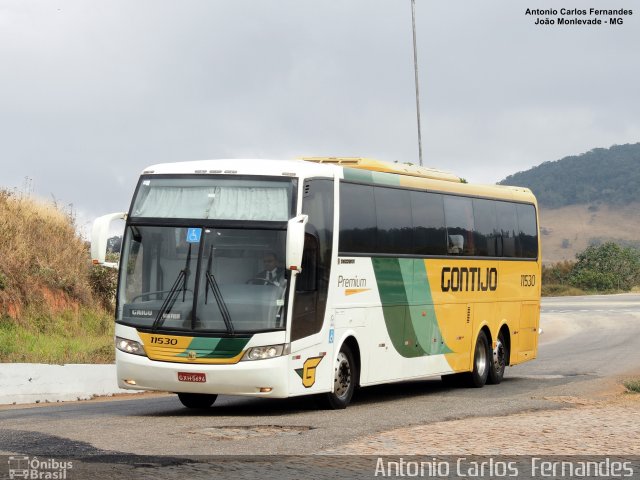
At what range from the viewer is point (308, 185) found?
16.7 meters

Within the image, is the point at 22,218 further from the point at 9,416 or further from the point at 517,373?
the point at 9,416

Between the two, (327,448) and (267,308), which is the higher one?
(267,308)

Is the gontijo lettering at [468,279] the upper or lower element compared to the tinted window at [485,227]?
lower

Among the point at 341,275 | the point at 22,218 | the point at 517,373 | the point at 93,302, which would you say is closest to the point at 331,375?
the point at 341,275

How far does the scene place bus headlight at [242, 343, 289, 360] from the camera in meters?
15.7

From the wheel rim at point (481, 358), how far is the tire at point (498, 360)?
0.33 metres

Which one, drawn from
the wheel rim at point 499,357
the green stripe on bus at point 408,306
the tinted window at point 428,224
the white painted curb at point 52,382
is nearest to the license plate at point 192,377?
the green stripe on bus at point 408,306

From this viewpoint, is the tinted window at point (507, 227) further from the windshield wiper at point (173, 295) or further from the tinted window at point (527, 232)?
the windshield wiper at point (173, 295)

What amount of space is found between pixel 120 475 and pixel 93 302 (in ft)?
73.8

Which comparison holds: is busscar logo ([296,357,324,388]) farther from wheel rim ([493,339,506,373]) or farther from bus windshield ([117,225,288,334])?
wheel rim ([493,339,506,373])

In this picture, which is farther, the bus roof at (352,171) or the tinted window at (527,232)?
the tinted window at (527,232)

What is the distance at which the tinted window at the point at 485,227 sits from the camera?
74.5 feet

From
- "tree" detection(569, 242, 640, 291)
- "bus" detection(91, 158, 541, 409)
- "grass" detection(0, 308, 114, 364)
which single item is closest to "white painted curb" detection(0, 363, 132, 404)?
"grass" detection(0, 308, 114, 364)

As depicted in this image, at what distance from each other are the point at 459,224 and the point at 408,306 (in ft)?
9.25
